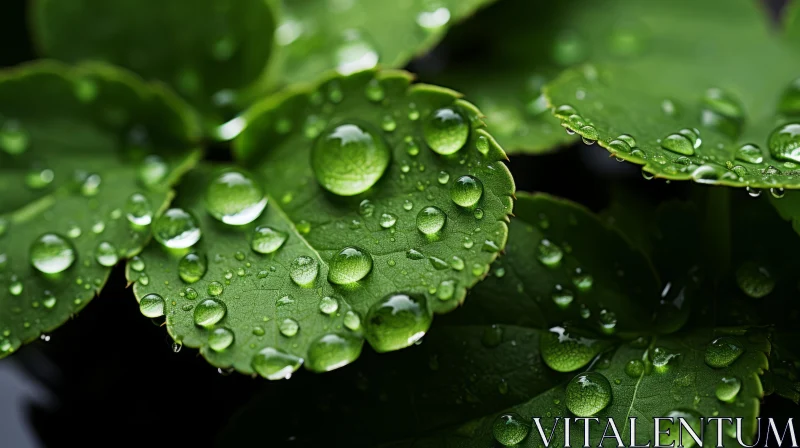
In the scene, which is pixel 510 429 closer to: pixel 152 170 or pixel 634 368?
pixel 634 368

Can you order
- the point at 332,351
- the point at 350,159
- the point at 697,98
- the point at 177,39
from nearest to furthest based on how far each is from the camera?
the point at 332,351 → the point at 350,159 → the point at 697,98 → the point at 177,39

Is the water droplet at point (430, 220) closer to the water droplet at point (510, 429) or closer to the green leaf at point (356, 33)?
the water droplet at point (510, 429)

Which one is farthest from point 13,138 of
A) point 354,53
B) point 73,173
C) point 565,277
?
point 565,277

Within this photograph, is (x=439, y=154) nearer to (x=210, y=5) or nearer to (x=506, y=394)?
(x=506, y=394)

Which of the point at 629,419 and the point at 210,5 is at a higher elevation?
the point at 210,5

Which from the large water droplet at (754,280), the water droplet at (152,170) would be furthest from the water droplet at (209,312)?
the large water droplet at (754,280)

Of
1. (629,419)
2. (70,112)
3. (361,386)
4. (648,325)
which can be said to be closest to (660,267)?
(648,325)
